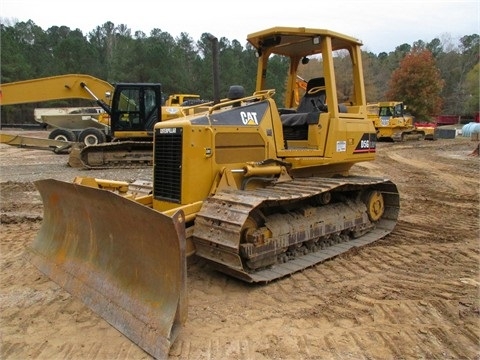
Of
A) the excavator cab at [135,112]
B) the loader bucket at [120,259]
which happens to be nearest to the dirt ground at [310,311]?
the loader bucket at [120,259]

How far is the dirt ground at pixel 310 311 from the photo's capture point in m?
3.37

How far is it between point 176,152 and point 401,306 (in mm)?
2805

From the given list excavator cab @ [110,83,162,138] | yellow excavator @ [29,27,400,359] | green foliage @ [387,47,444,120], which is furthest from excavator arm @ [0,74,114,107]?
green foliage @ [387,47,444,120]

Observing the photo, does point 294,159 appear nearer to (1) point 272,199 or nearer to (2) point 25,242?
(1) point 272,199

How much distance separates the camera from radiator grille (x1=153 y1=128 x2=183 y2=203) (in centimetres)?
494

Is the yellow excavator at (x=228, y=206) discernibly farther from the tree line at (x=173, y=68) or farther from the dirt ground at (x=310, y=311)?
the tree line at (x=173, y=68)

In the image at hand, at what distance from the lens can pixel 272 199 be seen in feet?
15.0

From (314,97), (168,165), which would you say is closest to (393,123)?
(314,97)

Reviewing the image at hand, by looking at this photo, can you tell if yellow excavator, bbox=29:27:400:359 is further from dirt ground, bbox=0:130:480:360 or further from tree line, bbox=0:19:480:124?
tree line, bbox=0:19:480:124

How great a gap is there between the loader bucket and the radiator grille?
92 cm

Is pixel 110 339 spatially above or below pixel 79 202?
below

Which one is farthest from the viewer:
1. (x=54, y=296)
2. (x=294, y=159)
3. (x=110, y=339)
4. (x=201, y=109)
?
(x=201, y=109)

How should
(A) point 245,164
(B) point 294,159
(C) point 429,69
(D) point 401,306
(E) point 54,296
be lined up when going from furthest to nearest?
(C) point 429,69 → (B) point 294,159 → (A) point 245,164 → (E) point 54,296 → (D) point 401,306

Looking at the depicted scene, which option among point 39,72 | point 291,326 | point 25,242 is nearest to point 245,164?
point 291,326
